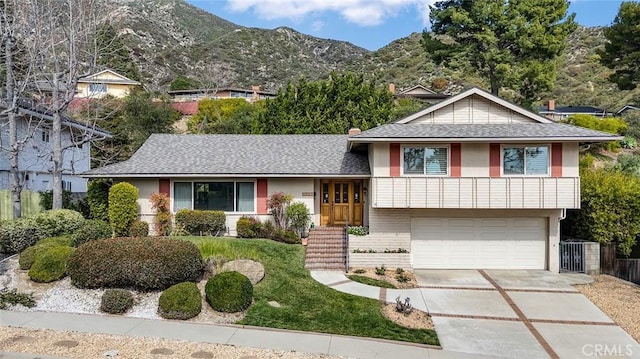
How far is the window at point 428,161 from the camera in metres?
16.3

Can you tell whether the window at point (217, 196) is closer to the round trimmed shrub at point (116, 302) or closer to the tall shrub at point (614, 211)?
the round trimmed shrub at point (116, 302)

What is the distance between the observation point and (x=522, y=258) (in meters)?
16.8

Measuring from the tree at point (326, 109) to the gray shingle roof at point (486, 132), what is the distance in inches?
495

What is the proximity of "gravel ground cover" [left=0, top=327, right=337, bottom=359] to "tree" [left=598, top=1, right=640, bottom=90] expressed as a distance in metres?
36.6

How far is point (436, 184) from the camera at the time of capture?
1586cm

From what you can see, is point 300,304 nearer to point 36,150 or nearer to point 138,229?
point 138,229

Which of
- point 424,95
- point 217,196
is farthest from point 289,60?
point 217,196

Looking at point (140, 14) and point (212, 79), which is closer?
point (212, 79)

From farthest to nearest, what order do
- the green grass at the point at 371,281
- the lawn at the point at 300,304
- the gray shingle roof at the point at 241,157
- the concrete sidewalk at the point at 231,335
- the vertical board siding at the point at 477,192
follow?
the gray shingle roof at the point at 241,157 → the vertical board siding at the point at 477,192 → the green grass at the point at 371,281 → the lawn at the point at 300,304 → the concrete sidewalk at the point at 231,335

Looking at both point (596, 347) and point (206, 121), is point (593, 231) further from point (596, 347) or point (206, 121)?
point (206, 121)

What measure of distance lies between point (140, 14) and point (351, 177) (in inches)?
2912

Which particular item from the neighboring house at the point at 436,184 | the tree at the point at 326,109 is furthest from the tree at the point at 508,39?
the neighboring house at the point at 436,184

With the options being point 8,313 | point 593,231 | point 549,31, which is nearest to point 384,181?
point 593,231

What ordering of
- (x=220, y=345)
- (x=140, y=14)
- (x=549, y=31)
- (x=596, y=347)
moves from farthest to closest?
(x=140, y=14)
(x=549, y=31)
(x=596, y=347)
(x=220, y=345)
